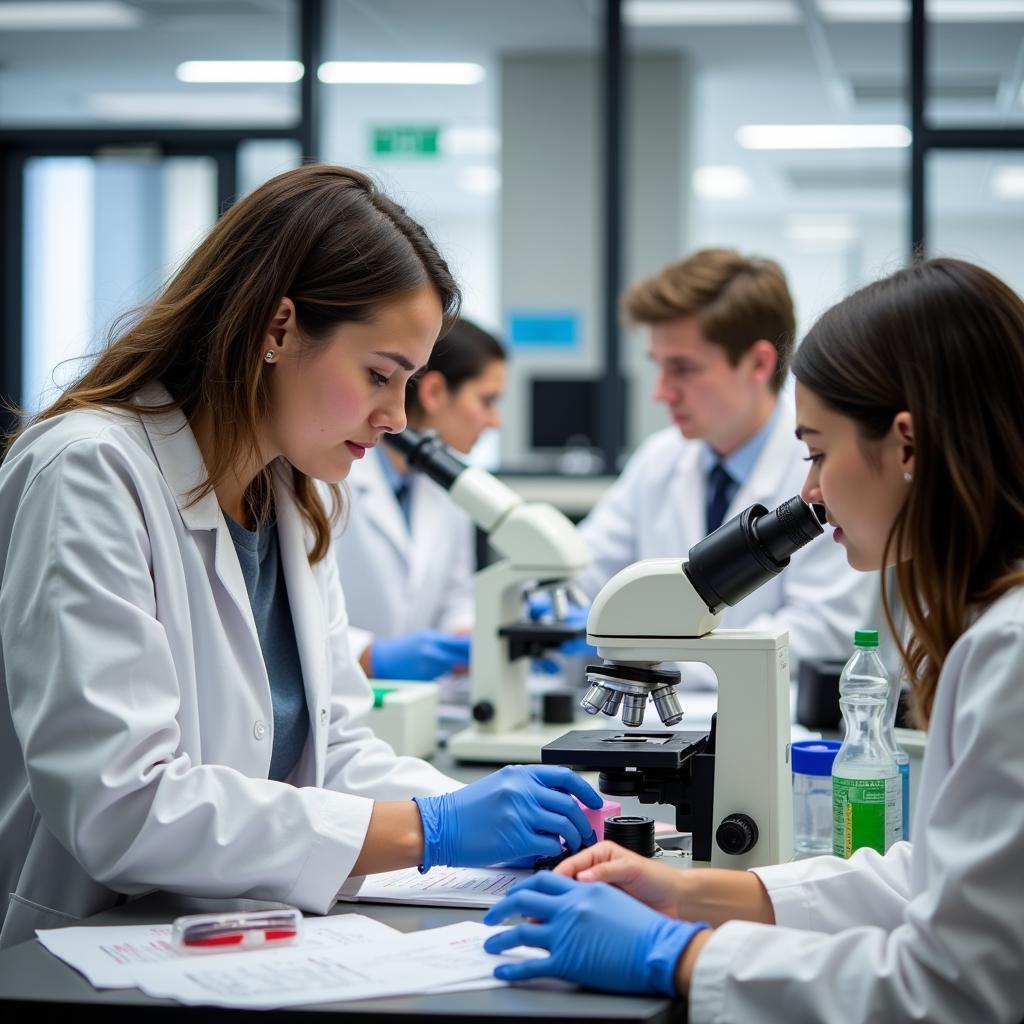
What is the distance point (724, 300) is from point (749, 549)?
1.67 meters

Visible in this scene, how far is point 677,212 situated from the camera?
6.70 metres

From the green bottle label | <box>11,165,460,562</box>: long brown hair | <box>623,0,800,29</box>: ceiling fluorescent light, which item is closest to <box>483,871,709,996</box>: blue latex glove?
the green bottle label

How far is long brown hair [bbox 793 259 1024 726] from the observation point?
3.72 feet

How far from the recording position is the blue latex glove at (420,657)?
8.23 feet

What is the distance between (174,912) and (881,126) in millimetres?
7923

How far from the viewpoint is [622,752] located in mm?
1399

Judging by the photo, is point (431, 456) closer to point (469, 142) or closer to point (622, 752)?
point (622, 752)

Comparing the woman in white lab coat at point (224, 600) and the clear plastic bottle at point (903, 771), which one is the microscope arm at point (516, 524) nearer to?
the woman in white lab coat at point (224, 600)

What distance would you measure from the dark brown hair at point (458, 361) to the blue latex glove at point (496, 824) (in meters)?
1.79

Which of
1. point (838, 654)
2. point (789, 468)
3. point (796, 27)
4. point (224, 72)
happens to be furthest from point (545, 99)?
point (838, 654)

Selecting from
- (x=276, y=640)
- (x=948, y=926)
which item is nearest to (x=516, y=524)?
(x=276, y=640)

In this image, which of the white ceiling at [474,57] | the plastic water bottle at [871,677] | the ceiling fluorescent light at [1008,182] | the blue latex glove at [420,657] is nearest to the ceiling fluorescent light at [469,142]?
the white ceiling at [474,57]

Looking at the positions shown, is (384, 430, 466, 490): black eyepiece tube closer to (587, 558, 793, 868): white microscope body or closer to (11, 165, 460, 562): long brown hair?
(11, 165, 460, 562): long brown hair

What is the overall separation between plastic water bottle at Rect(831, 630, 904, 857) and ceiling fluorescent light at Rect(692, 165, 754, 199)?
8.15m
